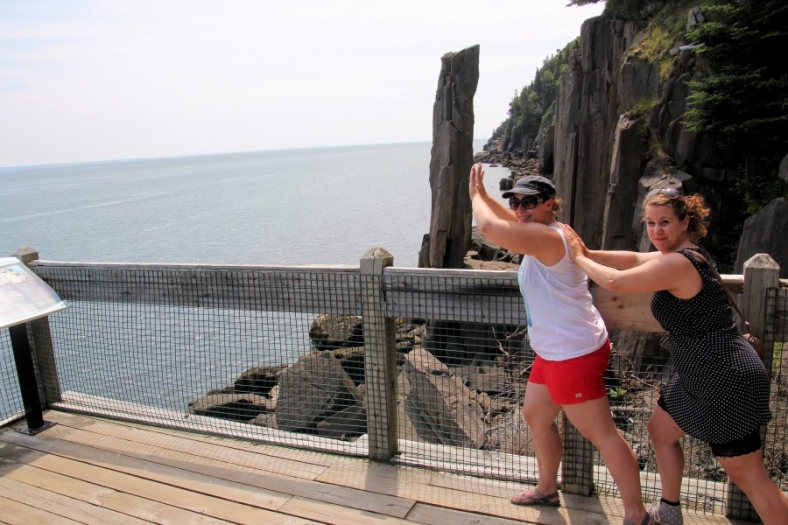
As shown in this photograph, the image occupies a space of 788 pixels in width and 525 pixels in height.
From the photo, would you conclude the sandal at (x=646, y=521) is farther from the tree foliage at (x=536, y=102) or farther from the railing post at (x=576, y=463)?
the tree foliage at (x=536, y=102)

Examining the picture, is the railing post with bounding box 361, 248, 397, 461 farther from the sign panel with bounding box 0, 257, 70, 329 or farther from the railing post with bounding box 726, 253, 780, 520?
the sign panel with bounding box 0, 257, 70, 329

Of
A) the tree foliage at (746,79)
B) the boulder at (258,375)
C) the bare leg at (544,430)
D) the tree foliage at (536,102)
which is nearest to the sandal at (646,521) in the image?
the bare leg at (544,430)

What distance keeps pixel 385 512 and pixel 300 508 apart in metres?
0.52

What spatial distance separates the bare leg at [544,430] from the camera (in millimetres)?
3324

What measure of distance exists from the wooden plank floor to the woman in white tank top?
1.74 ft

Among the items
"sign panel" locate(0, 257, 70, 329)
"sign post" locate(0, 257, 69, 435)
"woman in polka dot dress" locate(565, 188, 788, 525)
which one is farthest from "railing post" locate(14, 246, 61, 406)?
"woman in polka dot dress" locate(565, 188, 788, 525)

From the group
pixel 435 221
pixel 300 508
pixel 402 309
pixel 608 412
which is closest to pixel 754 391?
pixel 608 412

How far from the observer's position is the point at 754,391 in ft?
8.79

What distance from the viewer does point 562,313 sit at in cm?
306

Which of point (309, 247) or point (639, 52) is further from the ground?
point (639, 52)

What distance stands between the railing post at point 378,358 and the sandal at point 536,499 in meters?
0.99

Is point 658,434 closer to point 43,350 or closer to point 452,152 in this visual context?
point 43,350

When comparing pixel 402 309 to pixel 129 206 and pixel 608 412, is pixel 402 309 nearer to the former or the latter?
pixel 608 412

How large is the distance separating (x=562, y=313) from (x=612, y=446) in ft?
2.38
